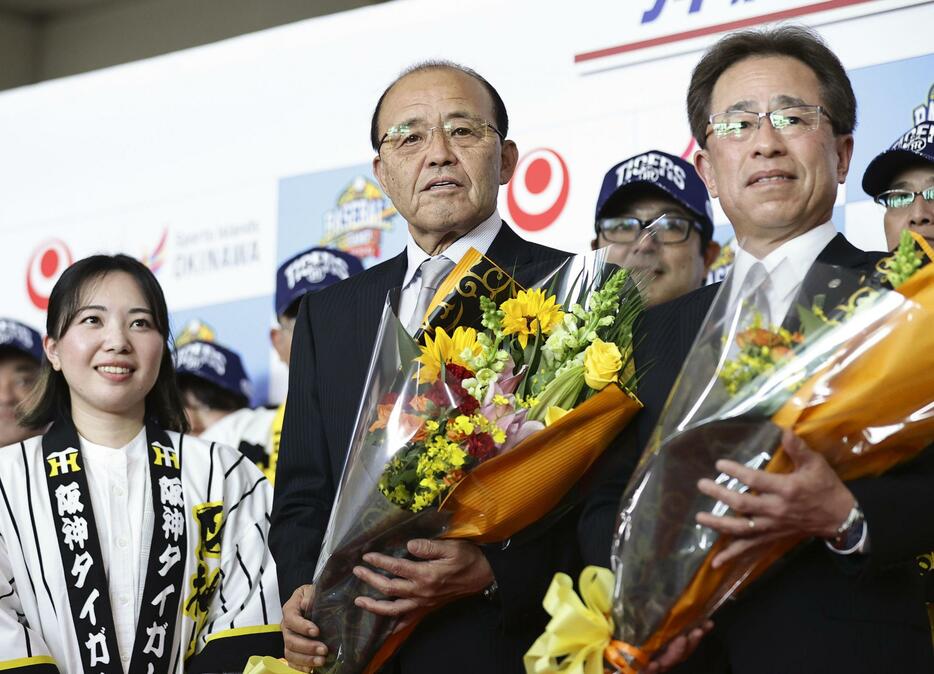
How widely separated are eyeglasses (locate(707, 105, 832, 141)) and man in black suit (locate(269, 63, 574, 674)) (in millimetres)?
342

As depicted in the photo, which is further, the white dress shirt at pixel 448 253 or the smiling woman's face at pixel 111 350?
the smiling woman's face at pixel 111 350

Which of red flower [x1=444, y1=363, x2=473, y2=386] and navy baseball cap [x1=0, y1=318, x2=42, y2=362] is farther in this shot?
navy baseball cap [x1=0, y1=318, x2=42, y2=362]

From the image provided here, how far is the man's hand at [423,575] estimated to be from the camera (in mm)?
1905

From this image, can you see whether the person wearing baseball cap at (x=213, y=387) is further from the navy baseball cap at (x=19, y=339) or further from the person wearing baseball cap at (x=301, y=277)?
the navy baseball cap at (x=19, y=339)

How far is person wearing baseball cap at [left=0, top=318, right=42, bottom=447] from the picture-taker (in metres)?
4.07

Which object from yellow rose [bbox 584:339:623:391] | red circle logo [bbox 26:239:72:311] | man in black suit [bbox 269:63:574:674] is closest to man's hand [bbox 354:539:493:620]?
man in black suit [bbox 269:63:574:674]

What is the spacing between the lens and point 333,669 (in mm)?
1998

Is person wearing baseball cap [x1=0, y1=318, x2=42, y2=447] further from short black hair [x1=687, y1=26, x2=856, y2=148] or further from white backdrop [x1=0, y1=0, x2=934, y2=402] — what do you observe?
short black hair [x1=687, y1=26, x2=856, y2=148]

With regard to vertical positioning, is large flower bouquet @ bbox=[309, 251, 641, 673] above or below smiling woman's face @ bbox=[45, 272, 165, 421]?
below

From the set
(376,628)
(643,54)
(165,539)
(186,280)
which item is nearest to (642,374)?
(376,628)

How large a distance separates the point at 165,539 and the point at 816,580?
132cm

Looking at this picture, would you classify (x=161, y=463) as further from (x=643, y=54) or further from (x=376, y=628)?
(x=643, y=54)

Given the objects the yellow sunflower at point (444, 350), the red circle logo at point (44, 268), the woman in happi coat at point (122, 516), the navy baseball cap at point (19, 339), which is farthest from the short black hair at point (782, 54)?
the red circle logo at point (44, 268)

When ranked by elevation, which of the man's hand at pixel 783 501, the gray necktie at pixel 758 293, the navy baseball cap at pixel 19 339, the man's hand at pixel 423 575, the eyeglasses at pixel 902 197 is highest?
the eyeglasses at pixel 902 197
